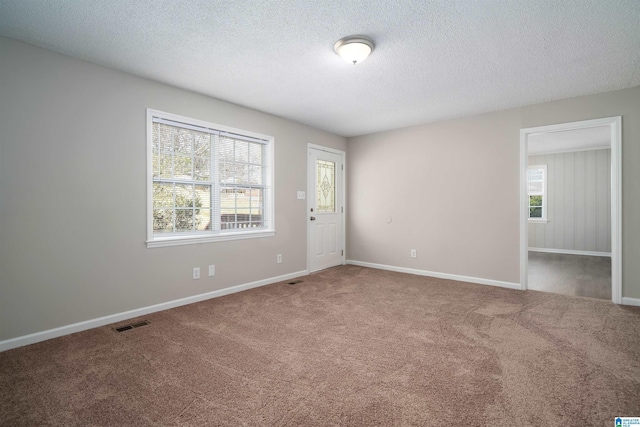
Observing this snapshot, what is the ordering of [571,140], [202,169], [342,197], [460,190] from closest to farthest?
[202,169] → [460,190] → [342,197] → [571,140]

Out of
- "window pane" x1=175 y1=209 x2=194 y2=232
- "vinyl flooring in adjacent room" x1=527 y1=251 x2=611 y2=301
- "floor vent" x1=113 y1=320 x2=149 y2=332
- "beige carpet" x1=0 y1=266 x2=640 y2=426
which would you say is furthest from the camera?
"vinyl flooring in adjacent room" x1=527 y1=251 x2=611 y2=301

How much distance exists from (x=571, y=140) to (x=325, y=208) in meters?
5.27

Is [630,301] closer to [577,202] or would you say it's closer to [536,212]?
[577,202]

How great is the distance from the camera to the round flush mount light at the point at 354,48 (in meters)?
2.54

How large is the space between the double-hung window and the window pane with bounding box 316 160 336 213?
5472mm

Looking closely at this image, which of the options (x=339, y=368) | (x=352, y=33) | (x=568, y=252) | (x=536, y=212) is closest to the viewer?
(x=339, y=368)

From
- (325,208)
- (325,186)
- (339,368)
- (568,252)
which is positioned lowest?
(339,368)

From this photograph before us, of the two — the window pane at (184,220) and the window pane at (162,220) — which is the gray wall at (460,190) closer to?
the window pane at (184,220)

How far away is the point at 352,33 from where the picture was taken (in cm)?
248

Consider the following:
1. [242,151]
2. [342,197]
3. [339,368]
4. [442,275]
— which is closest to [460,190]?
[442,275]

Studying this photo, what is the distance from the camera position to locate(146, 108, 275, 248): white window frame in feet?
11.1

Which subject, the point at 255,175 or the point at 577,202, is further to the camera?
the point at 577,202

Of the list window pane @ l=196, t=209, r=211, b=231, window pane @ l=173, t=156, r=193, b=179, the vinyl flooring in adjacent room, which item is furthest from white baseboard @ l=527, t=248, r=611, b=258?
window pane @ l=173, t=156, r=193, b=179

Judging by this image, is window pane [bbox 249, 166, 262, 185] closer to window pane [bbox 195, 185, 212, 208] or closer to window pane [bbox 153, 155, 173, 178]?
window pane [bbox 195, 185, 212, 208]
